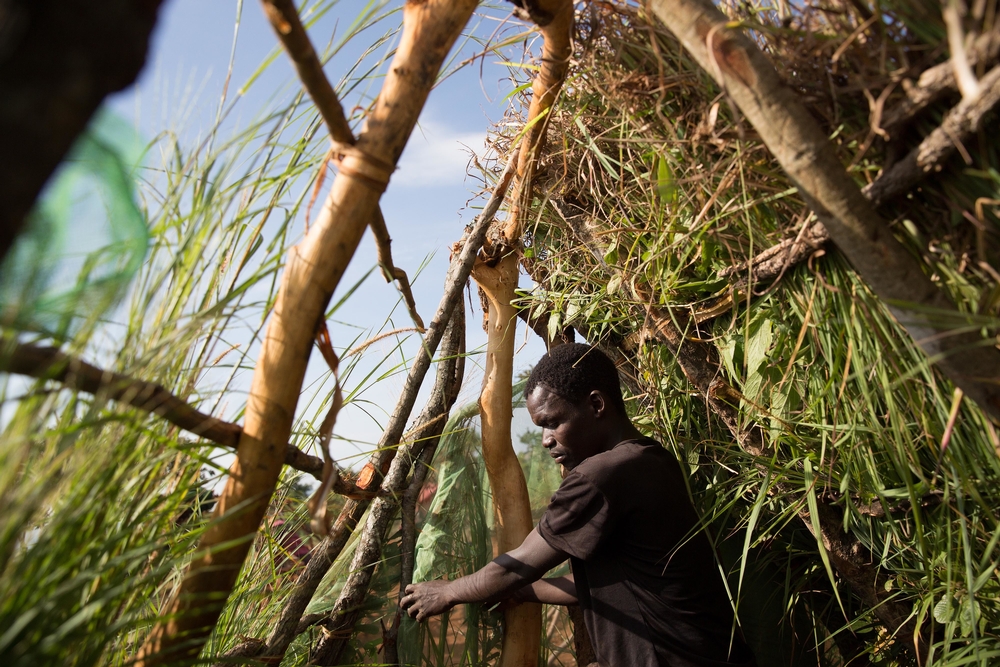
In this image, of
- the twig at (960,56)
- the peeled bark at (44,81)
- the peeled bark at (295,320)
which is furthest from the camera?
the peeled bark at (295,320)

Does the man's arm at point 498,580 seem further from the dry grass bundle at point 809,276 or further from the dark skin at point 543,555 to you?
the dry grass bundle at point 809,276

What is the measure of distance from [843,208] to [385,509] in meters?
1.53

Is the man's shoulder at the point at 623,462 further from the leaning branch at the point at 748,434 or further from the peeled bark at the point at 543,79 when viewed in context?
the peeled bark at the point at 543,79

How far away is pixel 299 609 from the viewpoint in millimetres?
1675

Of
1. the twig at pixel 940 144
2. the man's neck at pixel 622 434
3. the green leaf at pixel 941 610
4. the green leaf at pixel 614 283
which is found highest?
the green leaf at pixel 614 283

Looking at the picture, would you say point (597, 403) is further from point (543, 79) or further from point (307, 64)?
point (307, 64)

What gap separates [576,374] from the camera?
204cm

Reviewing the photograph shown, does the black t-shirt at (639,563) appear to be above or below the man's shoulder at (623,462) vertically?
below

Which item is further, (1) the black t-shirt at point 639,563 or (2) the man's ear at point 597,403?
(2) the man's ear at point 597,403

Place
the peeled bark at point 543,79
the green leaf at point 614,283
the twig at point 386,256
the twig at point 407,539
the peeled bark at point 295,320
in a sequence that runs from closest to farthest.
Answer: the peeled bark at point 295,320
the twig at point 386,256
the peeled bark at point 543,79
the green leaf at point 614,283
the twig at point 407,539

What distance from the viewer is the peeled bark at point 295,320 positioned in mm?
1010

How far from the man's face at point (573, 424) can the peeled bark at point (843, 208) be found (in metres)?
1.16

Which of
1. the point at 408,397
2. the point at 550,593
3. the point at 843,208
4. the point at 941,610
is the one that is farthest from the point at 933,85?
the point at 550,593

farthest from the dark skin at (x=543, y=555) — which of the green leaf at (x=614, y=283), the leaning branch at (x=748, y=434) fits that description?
the green leaf at (x=614, y=283)
